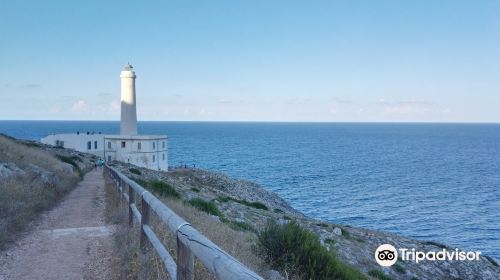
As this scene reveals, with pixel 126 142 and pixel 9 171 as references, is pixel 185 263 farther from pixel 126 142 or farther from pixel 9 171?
pixel 126 142

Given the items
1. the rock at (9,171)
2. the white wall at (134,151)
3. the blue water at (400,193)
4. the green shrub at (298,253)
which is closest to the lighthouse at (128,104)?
the white wall at (134,151)

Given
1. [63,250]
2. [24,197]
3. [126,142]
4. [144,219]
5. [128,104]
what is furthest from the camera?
[128,104]

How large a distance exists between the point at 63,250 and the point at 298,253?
14.1 feet

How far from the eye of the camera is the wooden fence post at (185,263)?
3.42m

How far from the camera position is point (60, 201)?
15.0m

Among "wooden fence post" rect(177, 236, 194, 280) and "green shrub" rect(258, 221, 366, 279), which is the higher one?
"wooden fence post" rect(177, 236, 194, 280)

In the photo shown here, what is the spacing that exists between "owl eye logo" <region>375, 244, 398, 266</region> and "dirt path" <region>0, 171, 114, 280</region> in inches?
448

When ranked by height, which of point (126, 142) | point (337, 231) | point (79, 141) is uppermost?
point (126, 142)

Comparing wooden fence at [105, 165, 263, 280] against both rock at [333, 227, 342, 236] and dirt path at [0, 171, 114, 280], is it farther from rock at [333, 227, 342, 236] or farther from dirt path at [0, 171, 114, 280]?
rock at [333, 227, 342, 236]

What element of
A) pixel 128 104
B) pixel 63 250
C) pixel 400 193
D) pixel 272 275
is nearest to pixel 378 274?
pixel 272 275

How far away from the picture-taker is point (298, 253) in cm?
833

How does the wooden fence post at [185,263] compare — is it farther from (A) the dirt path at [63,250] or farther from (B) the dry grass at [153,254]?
(A) the dirt path at [63,250]

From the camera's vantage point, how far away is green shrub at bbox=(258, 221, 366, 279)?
8102mm

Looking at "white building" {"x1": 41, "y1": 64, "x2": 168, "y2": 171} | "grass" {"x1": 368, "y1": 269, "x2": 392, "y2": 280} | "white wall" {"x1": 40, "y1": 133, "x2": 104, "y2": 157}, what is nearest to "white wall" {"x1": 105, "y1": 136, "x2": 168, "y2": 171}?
"white building" {"x1": 41, "y1": 64, "x2": 168, "y2": 171}
